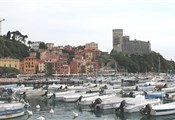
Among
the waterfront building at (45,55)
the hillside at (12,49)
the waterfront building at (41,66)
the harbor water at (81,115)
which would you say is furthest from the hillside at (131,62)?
the harbor water at (81,115)

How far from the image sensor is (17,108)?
1300 inches

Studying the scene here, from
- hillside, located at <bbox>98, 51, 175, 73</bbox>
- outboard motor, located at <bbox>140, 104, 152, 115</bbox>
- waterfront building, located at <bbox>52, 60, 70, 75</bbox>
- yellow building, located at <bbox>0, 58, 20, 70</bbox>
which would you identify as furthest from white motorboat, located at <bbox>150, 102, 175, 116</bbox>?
hillside, located at <bbox>98, 51, 175, 73</bbox>

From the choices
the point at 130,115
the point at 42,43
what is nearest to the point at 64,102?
the point at 130,115

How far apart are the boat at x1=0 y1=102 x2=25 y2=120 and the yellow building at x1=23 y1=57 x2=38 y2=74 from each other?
10325 centimetres

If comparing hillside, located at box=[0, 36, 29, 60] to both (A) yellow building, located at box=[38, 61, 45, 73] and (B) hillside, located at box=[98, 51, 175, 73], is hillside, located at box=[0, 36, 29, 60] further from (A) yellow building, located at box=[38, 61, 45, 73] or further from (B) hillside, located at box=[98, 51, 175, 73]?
(B) hillside, located at box=[98, 51, 175, 73]

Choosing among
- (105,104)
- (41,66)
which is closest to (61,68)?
(41,66)

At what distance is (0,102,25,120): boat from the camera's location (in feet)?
104

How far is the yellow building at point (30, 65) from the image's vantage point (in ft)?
445

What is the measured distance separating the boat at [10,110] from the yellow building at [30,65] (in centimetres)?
10325

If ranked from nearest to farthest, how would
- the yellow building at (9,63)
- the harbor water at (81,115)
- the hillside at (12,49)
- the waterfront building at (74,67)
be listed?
the harbor water at (81,115)
the yellow building at (9,63)
the hillside at (12,49)
the waterfront building at (74,67)

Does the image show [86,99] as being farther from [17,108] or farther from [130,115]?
[17,108]

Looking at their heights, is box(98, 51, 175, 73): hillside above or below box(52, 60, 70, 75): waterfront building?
above

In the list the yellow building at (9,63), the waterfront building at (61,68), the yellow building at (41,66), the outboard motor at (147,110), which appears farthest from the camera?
the yellow building at (41,66)

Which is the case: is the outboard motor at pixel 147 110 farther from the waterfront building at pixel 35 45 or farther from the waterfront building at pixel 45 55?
the waterfront building at pixel 35 45
